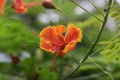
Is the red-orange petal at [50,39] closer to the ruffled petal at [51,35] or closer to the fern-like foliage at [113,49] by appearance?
the ruffled petal at [51,35]

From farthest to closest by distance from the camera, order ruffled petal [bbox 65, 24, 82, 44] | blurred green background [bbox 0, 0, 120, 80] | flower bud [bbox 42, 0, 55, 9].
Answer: blurred green background [bbox 0, 0, 120, 80]
flower bud [bbox 42, 0, 55, 9]
ruffled petal [bbox 65, 24, 82, 44]

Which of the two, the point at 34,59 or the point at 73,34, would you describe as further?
the point at 34,59

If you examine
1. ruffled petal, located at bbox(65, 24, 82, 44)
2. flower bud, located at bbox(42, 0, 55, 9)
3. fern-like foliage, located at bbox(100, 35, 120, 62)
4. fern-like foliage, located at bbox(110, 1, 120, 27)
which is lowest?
fern-like foliage, located at bbox(100, 35, 120, 62)

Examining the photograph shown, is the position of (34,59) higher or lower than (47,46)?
lower

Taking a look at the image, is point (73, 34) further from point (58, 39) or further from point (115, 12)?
point (115, 12)

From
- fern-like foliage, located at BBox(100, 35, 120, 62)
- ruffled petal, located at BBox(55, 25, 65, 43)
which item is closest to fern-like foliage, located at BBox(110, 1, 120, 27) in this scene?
fern-like foliage, located at BBox(100, 35, 120, 62)

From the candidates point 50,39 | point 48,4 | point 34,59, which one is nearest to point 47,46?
point 50,39

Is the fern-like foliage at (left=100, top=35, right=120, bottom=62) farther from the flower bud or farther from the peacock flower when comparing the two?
the flower bud

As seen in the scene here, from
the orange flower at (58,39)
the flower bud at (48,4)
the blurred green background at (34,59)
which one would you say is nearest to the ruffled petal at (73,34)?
the orange flower at (58,39)
